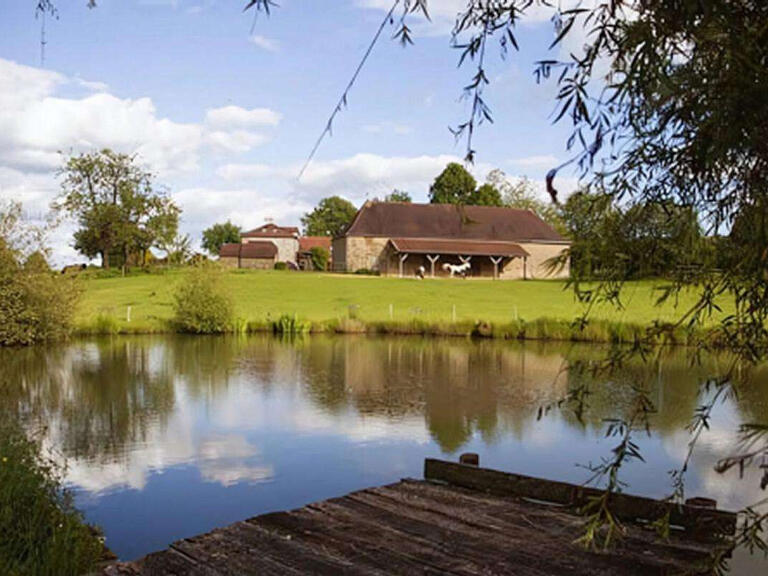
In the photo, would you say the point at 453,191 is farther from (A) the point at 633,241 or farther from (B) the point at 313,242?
(A) the point at 633,241

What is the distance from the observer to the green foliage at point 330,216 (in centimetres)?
8656

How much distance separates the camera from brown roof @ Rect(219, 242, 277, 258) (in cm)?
6391

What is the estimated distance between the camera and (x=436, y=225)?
4719 cm

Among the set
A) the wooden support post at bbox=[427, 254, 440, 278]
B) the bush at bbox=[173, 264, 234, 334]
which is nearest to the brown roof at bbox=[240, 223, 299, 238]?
the wooden support post at bbox=[427, 254, 440, 278]

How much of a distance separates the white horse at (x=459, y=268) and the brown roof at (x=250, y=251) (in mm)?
22927

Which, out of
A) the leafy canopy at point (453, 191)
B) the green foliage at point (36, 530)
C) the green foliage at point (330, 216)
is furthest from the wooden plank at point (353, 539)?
the green foliage at point (330, 216)

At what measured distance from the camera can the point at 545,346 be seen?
2230 cm

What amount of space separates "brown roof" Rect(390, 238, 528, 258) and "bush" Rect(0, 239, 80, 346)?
999 inches

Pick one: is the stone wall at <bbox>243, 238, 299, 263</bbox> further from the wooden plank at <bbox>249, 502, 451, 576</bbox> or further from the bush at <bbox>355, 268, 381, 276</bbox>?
the wooden plank at <bbox>249, 502, 451, 576</bbox>

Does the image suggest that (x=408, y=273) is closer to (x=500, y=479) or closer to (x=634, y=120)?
(x=500, y=479)

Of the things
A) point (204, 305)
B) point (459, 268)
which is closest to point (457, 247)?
point (459, 268)

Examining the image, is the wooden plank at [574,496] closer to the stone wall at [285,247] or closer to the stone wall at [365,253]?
the stone wall at [365,253]

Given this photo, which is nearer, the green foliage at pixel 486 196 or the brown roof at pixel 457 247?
the brown roof at pixel 457 247

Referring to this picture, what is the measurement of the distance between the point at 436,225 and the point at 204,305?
24656mm
